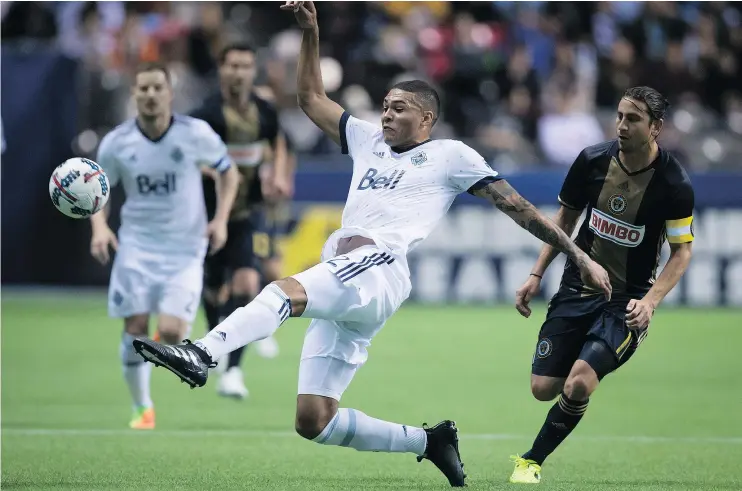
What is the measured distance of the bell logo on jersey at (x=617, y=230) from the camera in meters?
7.45

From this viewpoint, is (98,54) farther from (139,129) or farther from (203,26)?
(139,129)

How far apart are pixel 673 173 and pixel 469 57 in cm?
1338

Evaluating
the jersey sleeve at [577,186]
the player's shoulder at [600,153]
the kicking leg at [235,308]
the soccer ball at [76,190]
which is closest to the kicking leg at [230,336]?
the soccer ball at [76,190]

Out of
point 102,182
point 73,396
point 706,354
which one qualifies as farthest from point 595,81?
point 102,182

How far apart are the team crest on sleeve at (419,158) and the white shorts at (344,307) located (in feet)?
1.85

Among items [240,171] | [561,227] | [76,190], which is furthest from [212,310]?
[561,227]

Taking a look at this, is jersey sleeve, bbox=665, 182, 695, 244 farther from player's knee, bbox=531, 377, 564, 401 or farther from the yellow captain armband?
player's knee, bbox=531, 377, 564, 401

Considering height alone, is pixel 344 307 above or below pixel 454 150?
below

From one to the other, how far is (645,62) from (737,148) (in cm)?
236

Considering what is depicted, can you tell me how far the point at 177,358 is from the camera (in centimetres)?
591

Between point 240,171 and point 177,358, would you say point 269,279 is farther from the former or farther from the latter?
point 177,358

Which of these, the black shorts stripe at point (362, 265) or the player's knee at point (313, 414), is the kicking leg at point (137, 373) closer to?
the player's knee at point (313, 414)

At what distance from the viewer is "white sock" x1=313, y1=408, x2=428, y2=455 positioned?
695cm

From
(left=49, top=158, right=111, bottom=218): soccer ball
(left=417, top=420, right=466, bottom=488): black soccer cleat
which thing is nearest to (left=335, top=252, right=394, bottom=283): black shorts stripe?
(left=417, top=420, right=466, bottom=488): black soccer cleat
